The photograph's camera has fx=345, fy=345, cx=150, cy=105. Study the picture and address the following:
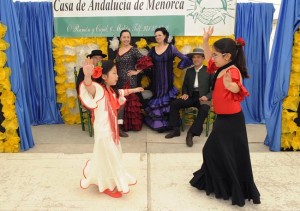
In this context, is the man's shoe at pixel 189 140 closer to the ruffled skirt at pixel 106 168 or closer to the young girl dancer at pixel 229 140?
the young girl dancer at pixel 229 140

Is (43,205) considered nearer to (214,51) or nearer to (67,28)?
(214,51)

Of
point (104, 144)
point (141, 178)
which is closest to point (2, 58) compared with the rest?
point (104, 144)

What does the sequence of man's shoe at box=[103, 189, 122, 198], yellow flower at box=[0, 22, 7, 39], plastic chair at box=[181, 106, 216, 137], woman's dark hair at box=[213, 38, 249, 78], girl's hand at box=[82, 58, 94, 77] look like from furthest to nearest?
plastic chair at box=[181, 106, 216, 137] → yellow flower at box=[0, 22, 7, 39] → man's shoe at box=[103, 189, 122, 198] → woman's dark hair at box=[213, 38, 249, 78] → girl's hand at box=[82, 58, 94, 77]

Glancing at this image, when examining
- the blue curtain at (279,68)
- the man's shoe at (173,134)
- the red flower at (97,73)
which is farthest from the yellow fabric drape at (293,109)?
the red flower at (97,73)

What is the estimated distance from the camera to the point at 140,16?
234 inches

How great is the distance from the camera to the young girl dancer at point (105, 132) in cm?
318

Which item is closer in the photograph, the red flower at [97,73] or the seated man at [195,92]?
the red flower at [97,73]

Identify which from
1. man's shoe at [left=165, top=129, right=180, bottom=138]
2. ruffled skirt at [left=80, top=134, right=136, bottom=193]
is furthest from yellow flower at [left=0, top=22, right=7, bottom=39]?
man's shoe at [left=165, top=129, right=180, bottom=138]

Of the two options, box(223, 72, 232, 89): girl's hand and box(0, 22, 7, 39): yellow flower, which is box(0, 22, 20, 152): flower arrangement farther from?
box(223, 72, 232, 89): girl's hand

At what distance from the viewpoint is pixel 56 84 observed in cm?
625

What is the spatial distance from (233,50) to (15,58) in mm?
2953

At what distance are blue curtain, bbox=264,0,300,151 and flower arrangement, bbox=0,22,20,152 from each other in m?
3.49

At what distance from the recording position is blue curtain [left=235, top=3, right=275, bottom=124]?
596 cm

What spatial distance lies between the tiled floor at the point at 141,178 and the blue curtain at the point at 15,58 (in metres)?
0.42
